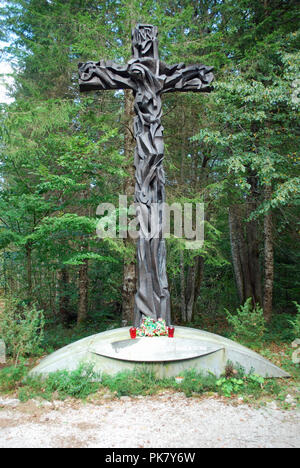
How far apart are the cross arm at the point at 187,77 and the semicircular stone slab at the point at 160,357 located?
4.11 meters

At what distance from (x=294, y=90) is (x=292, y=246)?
5.51 m

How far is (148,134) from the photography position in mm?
5633

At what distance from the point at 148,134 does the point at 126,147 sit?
2449 mm

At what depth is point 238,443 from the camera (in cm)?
306

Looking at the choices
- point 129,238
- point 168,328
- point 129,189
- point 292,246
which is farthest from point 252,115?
point 292,246

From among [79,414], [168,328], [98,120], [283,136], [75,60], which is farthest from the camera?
[75,60]

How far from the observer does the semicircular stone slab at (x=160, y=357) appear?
4609 mm

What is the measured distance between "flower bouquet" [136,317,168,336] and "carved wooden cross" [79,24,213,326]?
11 cm

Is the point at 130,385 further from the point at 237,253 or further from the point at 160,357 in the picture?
the point at 237,253

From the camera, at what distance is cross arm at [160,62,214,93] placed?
5789mm

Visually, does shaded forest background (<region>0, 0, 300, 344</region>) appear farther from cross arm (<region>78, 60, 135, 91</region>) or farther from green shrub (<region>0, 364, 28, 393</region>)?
green shrub (<region>0, 364, 28, 393</region>)

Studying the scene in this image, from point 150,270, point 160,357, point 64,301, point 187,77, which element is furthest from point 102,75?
point 64,301

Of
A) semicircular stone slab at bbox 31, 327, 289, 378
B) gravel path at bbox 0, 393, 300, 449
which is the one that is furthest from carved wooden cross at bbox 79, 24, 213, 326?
gravel path at bbox 0, 393, 300, 449

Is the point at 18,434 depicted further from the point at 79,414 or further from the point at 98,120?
the point at 98,120
